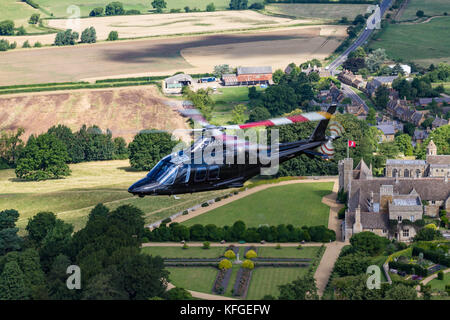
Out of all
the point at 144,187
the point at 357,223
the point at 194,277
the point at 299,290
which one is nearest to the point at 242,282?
the point at 194,277

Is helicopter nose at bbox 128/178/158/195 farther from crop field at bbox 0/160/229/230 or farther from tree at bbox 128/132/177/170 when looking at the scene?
tree at bbox 128/132/177/170

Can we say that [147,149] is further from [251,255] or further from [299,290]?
[299,290]

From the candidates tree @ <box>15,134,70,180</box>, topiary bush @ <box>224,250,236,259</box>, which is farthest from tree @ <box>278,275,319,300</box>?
tree @ <box>15,134,70,180</box>

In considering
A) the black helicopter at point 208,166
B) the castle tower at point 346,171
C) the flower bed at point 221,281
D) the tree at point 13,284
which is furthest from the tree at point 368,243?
the tree at point 13,284

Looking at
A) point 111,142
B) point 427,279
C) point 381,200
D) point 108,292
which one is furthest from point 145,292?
point 111,142
